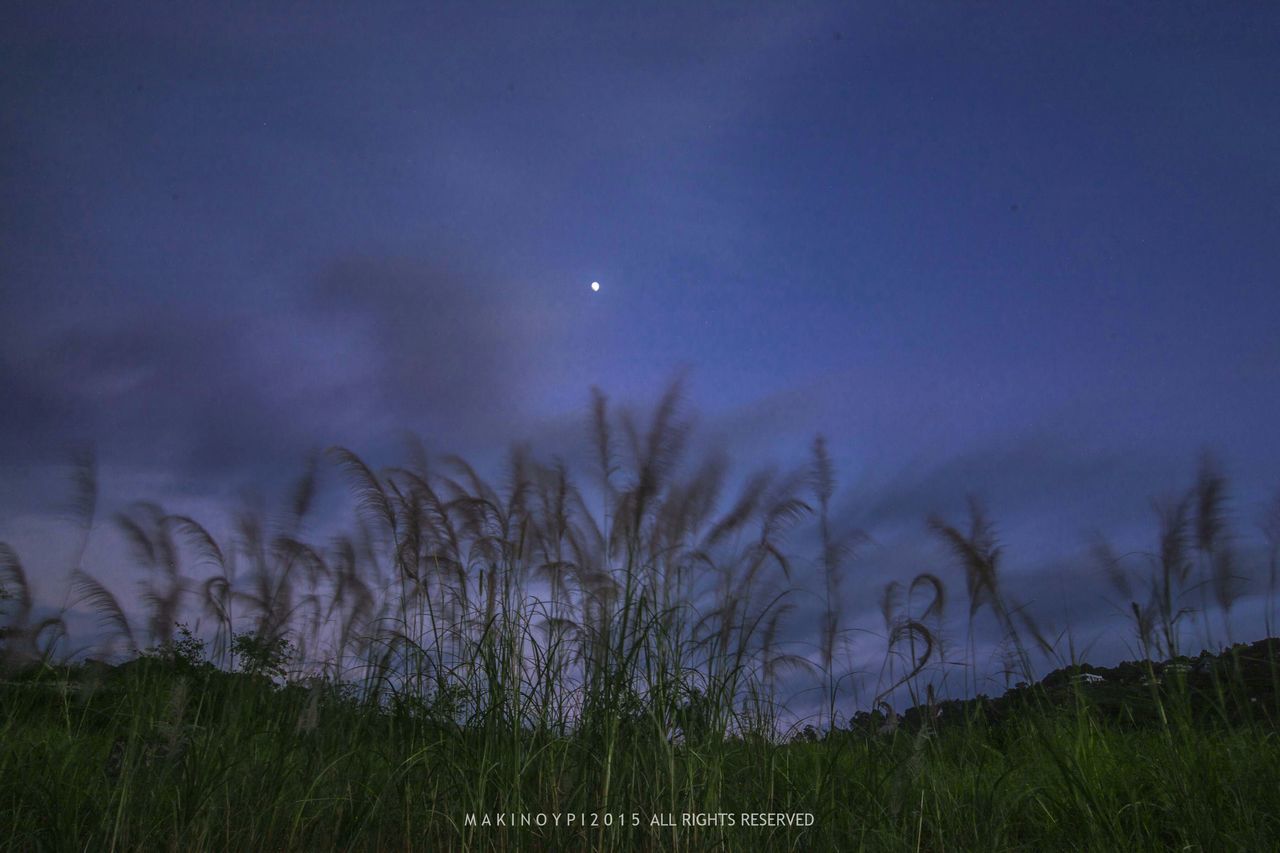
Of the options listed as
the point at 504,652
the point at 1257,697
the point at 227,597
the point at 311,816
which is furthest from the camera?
the point at 1257,697

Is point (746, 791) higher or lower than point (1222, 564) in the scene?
lower

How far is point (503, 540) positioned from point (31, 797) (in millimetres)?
2078

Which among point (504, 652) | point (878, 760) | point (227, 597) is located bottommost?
point (878, 760)

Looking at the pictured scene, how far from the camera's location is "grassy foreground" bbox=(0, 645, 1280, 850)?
3.06 meters

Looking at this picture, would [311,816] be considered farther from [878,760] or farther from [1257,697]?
[1257,697]

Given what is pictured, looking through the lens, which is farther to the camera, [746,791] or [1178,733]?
[1178,733]

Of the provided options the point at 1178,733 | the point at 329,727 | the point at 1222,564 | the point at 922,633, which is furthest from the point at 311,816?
the point at 1222,564

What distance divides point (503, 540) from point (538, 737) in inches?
38.4

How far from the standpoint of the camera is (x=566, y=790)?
3184mm

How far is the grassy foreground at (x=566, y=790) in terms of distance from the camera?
306 centimetres

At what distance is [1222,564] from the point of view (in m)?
4.05

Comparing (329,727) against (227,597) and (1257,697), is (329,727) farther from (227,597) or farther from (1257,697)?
(1257,697)

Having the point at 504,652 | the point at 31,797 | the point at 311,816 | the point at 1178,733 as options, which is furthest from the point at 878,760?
the point at 31,797

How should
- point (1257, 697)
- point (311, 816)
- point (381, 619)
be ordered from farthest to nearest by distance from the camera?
1. point (1257, 697)
2. point (381, 619)
3. point (311, 816)
